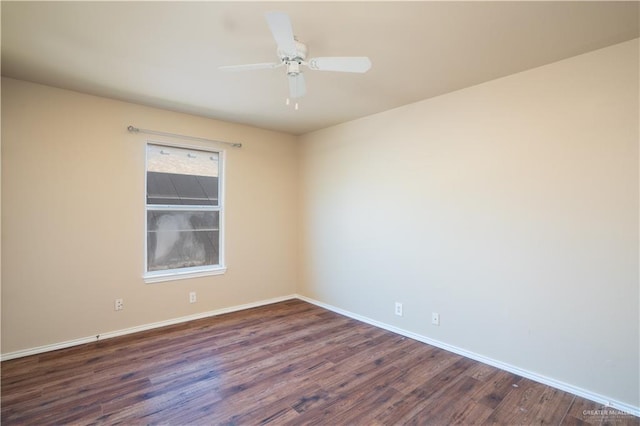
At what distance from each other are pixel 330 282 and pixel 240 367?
1.88 metres

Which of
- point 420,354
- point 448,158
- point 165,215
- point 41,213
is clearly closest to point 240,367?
point 420,354

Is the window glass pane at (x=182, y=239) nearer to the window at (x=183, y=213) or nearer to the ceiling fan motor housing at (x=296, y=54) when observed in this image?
the window at (x=183, y=213)

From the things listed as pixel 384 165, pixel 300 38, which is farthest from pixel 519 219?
pixel 300 38

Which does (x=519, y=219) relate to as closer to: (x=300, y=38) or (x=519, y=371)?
(x=519, y=371)

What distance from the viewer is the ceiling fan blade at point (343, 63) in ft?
5.90

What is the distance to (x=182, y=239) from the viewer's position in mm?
3869

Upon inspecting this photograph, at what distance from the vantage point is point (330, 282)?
14.2 ft

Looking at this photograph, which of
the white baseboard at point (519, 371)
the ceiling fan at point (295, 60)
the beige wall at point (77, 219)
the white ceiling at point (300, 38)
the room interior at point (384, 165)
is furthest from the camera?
the beige wall at point (77, 219)

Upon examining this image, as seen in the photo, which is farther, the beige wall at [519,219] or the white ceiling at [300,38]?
the beige wall at [519,219]

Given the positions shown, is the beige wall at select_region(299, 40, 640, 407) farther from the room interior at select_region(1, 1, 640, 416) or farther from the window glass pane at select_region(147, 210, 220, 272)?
the window glass pane at select_region(147, 210, 220, 272)

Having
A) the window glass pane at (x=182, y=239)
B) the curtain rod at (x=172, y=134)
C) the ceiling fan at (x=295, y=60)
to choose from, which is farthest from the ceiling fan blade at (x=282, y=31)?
the window glass pane at (x=182, y=239)

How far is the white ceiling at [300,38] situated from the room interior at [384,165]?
17 mm

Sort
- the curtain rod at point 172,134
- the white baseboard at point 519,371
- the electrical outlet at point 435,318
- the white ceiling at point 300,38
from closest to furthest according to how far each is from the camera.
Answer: the white ceiling at point 300,38 < the white baseboard at point 519,371 < the electrical outlet at point 435,318 < the curtain rod at point 172,134

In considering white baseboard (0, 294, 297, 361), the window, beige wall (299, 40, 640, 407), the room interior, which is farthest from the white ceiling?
white baseboard (0, 294, 297, 361)
